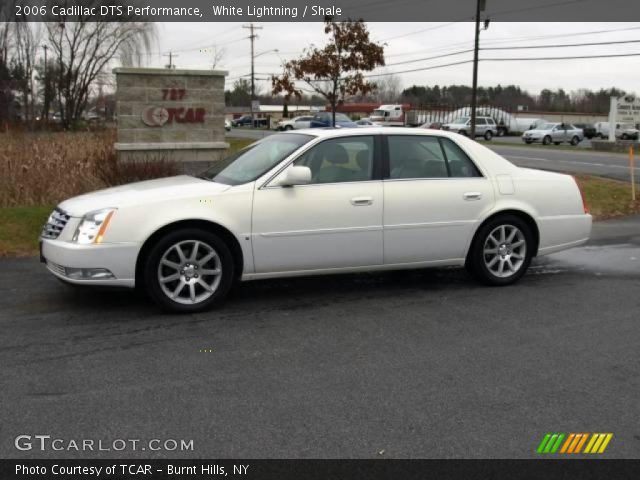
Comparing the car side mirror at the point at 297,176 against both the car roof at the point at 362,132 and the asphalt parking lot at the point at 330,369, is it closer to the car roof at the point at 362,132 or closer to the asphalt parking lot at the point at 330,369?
the car roof at the point at 362,132

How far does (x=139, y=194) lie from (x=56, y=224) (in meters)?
0.74

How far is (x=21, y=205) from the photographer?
33.9ft

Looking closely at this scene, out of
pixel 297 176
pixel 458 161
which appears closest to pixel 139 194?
pixel 297 176

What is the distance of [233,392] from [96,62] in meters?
52.4

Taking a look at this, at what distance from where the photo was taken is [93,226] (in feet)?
17.7

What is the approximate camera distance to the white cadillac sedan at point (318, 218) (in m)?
5.48

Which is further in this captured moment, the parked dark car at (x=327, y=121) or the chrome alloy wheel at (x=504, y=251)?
the parked dark car at (x=327, y=121)

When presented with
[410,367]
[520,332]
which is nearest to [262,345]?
[410,367]

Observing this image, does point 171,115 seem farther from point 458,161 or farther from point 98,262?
point 98,262

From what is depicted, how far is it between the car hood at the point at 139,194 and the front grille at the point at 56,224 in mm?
50

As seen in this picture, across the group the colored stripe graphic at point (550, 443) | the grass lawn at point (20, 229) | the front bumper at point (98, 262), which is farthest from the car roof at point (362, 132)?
the grass lawn at point (20, 229)

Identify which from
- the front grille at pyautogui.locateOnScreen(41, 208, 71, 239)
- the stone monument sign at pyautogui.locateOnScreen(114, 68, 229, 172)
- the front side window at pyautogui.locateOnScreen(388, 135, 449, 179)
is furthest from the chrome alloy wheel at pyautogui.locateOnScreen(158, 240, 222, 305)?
the stone monument sign at pyautogui.locateOnScreen(114, 68, 229, 172)

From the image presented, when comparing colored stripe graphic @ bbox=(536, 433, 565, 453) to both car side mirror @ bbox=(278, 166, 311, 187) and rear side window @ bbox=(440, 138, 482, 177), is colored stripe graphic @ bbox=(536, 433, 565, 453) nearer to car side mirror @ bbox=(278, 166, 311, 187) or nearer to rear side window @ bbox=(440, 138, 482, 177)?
car side mirror @ bbox=(278, 166, 311, 187)
